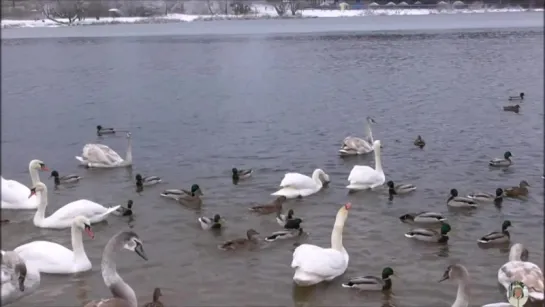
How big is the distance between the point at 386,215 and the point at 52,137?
1111 centimetres

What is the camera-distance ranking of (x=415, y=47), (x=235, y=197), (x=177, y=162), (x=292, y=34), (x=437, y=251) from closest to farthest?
(x=437, y=251) < (x=235, y=197) < (x=177, y=162) < (x=415, y=47) < (x=292, y=34)

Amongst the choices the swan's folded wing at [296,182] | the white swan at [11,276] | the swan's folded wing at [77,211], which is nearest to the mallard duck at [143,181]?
the swan's folded wing at [77,211]

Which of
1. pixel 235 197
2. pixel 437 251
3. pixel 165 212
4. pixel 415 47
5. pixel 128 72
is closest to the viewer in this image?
pixel 437 251

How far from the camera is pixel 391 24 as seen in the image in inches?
2781

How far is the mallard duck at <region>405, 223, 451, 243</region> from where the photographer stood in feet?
32.3

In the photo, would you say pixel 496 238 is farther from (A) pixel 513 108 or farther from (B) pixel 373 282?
(A) pixel 513 108

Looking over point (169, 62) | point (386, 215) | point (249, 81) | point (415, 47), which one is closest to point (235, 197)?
point (386, 215)

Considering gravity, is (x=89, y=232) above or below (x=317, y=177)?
above

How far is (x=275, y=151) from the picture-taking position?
1609 centimetres

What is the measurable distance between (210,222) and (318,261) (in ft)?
8.68

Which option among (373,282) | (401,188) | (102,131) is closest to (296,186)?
(401,188)

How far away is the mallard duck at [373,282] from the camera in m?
8.31

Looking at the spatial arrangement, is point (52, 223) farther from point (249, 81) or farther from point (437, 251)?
point (249, 81)

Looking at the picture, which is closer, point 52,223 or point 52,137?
point 52,223
